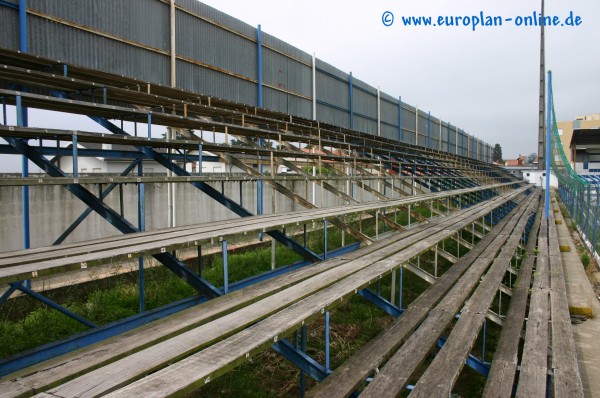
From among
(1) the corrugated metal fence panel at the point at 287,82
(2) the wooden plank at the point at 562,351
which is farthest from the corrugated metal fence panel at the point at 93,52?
(2) the wooden plank at the point at 562,351

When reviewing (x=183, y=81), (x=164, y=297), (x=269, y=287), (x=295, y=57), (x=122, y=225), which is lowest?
(x=164, y=297)

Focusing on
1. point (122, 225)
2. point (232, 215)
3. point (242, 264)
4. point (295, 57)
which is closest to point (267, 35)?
point (295, 57)

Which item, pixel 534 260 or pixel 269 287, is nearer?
pixel 269 287

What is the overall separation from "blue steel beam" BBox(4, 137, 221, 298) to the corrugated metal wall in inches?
141

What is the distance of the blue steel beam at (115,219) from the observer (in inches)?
108

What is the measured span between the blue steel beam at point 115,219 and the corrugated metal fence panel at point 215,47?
6215 mm

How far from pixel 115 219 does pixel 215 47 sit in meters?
7.78

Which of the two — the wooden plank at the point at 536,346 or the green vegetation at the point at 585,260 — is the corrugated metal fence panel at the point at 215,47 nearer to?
the wooden plank at the point at 536,346

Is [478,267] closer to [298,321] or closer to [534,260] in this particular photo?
[534,260]

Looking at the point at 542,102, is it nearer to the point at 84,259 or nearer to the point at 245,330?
the point at 245,330

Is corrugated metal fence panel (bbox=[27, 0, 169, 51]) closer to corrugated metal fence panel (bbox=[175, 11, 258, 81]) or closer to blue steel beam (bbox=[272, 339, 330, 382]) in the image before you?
corrugated metal fence panel (bbox=[175, 11, 258, 81])

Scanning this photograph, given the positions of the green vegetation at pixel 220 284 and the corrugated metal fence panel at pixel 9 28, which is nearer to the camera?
the green vegetation at pixel 220 284

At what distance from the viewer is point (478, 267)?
15.2 ft

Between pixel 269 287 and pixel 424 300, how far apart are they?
1373mm
